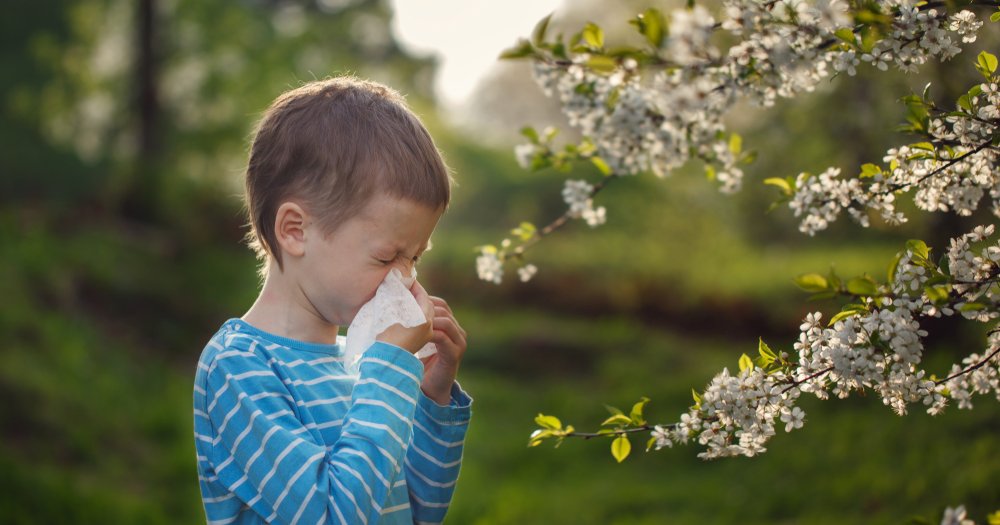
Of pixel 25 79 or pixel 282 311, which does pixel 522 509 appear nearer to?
pixel 282 311

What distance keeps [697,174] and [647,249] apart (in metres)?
0.97

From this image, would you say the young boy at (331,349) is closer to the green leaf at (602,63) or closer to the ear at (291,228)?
the ear at (291,228)

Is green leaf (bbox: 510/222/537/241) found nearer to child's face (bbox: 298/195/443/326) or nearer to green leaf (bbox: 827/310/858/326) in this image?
child's face (bbox: 298/195/443/326)

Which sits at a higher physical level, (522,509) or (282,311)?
(522,509)

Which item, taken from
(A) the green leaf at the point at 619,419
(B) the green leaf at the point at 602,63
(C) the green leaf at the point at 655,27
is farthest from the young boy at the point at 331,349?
(C) the green leaf at the point at 655,27

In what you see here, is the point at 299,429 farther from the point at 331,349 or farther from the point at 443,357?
the point at 443,357

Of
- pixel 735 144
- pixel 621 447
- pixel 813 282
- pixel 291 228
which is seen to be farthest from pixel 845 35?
pixel 291 228

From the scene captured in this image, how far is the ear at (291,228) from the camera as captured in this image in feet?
6.54

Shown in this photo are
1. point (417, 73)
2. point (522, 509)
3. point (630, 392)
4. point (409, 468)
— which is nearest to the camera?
point (409, 468)

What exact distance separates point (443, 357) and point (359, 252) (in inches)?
14.2

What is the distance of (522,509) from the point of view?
18.9ft

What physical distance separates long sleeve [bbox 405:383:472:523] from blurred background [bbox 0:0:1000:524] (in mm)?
1918

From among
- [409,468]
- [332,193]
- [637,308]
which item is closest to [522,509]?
[409,468]

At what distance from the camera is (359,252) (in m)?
1.96
